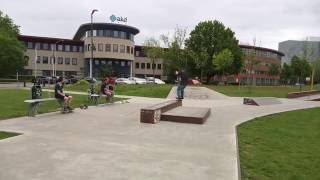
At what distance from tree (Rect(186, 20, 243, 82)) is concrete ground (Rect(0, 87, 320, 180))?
6349 centimetres

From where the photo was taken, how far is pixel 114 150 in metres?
9.09

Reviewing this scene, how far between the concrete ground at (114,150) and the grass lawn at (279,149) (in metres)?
0.37

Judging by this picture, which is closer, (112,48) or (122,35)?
(112,48)

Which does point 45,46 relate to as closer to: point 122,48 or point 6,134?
point 122,48

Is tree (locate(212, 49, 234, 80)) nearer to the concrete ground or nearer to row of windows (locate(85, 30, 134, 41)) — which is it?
row of windows (locate(85, 30, 134, 41))

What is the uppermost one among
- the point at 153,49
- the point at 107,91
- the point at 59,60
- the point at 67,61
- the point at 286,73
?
the point at 153,49

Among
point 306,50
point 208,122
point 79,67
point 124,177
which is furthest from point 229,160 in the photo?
point 79,67

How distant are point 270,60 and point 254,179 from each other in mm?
138531

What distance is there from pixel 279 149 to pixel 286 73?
376 feet

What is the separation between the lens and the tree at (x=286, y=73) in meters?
117

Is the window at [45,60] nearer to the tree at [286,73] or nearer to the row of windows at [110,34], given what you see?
the row of windows at [110,34]

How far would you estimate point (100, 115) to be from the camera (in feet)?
52.4

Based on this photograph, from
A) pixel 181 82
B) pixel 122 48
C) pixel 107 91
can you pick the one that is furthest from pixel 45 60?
pixel 107 91

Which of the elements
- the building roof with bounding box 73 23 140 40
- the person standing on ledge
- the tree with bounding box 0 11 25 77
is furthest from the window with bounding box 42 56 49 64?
the person standing on ledge
